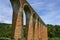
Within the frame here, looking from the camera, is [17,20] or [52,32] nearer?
[17,20]

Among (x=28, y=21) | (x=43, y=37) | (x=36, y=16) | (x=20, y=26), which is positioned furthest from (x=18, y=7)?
(x=43, y=37)

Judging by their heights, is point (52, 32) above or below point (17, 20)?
below

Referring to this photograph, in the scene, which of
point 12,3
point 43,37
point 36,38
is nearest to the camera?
point 12,3

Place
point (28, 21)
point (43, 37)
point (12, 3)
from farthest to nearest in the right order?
point (43, 37) → point (28, 21) → point (12, 3)

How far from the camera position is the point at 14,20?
1516 centimetres

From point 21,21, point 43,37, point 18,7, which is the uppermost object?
point 18,7

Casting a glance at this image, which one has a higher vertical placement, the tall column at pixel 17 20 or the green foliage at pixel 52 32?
the tall column at pixel 17 20

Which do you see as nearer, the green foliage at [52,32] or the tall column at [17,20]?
the tall column at [17,20]

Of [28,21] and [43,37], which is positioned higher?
[28,21]

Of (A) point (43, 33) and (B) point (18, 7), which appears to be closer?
(B) point (18, 7)

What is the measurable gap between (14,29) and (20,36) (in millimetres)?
745

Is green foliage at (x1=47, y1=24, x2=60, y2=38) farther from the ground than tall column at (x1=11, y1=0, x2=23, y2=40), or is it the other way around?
tall column at (x1=11, y1=0, x2=23, y2=40)

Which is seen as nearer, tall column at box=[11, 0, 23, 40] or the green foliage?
tall column at box=[11, 0, 23, 40]

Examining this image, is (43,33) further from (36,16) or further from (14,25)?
(14,25)
